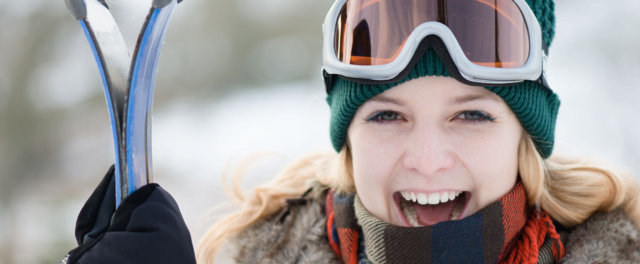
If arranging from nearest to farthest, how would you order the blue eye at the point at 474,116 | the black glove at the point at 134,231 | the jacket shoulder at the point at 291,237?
the black glove at the point at 134,231
the blue eye at the point at 474,116
the jacket shoulder at the point at 291,237

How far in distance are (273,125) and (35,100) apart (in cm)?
298

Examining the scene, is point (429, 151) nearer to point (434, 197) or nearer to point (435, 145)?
point (435, 145)

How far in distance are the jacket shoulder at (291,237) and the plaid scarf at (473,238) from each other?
0.14m

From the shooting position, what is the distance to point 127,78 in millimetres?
1521

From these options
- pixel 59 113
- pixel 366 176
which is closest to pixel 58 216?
pixel 59 113

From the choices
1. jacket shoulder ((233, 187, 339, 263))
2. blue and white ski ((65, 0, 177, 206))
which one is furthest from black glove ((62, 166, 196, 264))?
jacket shoulder ((233, 187, 339, 263))

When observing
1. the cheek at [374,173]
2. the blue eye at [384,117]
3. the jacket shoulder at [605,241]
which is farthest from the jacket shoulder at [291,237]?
the jacket shoulder at [605,241]

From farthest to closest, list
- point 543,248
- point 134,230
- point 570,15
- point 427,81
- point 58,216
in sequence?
1. point 570,15
2. point 58,216
3. point 543,248
4. point 427,81
5. point 134,230

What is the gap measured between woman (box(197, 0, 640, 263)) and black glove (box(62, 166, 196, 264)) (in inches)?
28.7

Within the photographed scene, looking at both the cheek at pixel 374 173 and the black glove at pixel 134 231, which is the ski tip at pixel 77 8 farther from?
the cheek at pixel 374 173

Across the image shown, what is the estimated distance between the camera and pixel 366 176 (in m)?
1.97

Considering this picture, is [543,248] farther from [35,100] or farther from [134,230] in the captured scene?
[35,100]

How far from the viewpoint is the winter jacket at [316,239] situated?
187 centimetres

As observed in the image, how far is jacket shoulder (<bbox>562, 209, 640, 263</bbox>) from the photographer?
185cm
